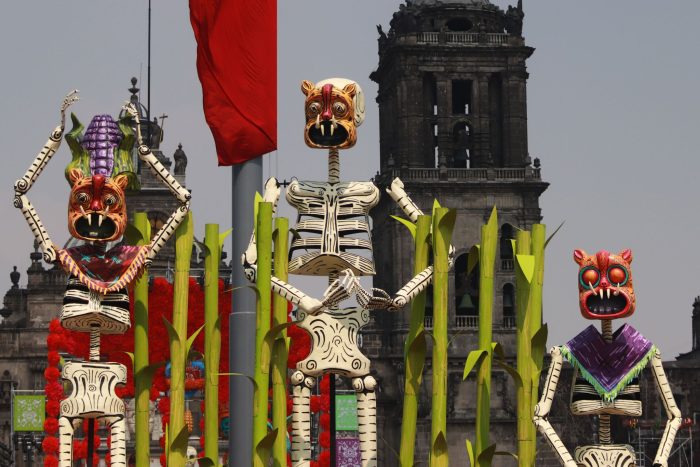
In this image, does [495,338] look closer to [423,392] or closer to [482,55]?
[423,392]

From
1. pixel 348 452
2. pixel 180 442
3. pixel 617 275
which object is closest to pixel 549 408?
pixel 617 275

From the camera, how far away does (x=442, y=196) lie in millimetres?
51500

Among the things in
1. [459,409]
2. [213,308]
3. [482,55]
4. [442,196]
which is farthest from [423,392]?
[213,308]

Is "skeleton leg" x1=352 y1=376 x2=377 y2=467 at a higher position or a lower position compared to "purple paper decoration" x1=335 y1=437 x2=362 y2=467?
lower

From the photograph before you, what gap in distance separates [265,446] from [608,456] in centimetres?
364

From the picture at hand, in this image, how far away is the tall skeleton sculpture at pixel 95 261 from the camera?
63.6ft

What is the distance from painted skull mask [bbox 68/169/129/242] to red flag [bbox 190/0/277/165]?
157cm

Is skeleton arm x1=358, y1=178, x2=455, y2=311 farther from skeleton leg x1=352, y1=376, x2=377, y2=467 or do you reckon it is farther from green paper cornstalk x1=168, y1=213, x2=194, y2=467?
green paper cornstalk x1=168, y1=213, x2=194, y2=467

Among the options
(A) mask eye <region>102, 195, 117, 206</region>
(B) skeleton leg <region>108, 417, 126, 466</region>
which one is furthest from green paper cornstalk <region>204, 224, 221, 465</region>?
(A) mask eye <region>102, 195, 117, 206</region>

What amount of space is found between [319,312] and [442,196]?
1288 inches

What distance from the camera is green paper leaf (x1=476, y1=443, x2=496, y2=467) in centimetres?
1944

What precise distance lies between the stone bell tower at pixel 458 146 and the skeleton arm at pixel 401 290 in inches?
1219

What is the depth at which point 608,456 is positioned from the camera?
19.1m

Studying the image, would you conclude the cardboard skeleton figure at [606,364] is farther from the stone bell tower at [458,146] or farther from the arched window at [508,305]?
the arched window at [508,305]
